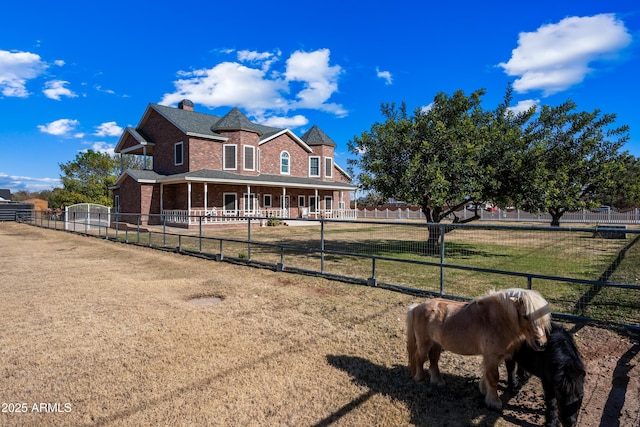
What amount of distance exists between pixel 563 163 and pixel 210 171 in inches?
839

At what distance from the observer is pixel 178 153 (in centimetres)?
2669

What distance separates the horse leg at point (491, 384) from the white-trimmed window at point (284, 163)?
29515 mm

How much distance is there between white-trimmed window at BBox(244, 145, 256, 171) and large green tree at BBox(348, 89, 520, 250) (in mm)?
16076

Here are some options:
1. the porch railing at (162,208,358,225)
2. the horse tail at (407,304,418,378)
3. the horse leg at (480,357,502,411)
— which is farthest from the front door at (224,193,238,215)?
the horse leg at (480,357,502,411)

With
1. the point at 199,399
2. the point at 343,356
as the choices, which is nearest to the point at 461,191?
the point at 343,356

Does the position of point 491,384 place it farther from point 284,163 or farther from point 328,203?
point 328,203

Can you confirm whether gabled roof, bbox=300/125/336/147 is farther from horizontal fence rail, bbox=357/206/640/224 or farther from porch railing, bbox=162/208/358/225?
horizontal fence rail, bbox=357/206/640/224

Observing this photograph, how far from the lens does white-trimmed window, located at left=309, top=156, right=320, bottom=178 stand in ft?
113

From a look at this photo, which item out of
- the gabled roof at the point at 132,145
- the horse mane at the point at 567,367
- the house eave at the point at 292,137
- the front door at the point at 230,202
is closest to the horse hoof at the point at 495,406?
the horse mane at the point at 567,367

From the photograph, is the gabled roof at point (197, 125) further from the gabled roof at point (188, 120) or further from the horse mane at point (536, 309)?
the horse mane at point (536, 309)

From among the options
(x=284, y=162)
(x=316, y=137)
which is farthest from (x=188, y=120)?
(x=316, y=137)

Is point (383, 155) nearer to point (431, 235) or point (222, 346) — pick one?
point (431, 235)

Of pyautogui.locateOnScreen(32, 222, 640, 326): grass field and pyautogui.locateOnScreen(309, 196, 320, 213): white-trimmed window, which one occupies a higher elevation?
pyautogui.locateOnScreen(309, 196, 320, 213): white-trimmed window

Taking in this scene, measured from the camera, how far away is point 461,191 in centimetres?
1145
